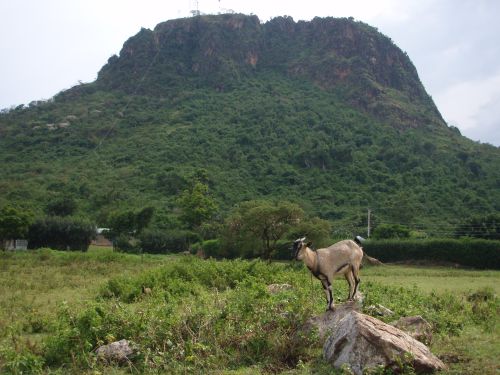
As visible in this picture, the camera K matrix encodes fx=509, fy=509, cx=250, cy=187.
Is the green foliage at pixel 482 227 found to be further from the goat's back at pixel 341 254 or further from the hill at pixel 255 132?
the goat's back at pixel 341 254

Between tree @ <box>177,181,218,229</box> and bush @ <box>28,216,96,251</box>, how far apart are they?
11.0m

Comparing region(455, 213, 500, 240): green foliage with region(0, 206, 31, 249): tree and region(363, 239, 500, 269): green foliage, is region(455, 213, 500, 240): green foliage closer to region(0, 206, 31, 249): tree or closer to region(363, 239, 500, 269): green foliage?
region(363, 239, 500, 269): green foliage

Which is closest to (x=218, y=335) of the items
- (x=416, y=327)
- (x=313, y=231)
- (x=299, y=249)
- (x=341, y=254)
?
(x=299, y=249)

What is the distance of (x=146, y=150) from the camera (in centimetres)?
7956

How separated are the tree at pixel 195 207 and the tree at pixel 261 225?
14871mm

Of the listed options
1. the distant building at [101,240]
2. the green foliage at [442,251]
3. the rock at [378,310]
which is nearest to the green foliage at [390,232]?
the green foliage at [442,251]

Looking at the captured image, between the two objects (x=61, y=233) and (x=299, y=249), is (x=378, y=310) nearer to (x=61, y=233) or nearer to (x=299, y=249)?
(x=299, y=249)

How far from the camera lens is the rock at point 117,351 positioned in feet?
28.5

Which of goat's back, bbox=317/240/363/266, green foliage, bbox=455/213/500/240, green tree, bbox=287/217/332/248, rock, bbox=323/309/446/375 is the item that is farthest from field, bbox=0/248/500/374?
green foliage, bbox=455/213/500/240

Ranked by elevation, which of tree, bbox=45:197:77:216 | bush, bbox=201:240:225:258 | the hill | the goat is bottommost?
bush, bbox=201:240:225:258

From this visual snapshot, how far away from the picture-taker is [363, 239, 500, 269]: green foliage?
39.9m

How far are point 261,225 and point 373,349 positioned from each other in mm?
31518

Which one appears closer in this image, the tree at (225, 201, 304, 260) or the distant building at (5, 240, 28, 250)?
the tree at (225, 201, 304, 260)

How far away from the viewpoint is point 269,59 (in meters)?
126
